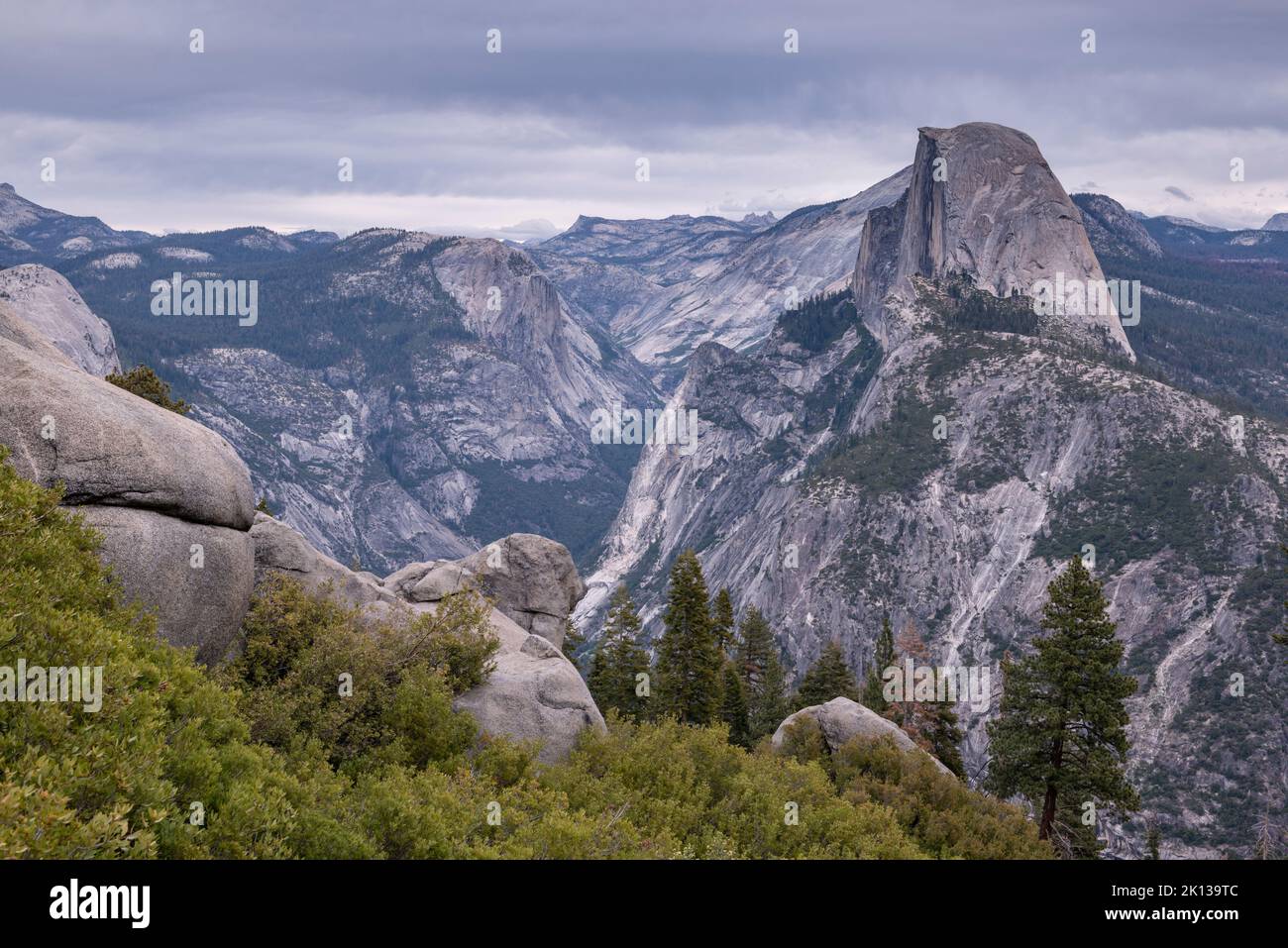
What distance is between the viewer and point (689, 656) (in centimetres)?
5838

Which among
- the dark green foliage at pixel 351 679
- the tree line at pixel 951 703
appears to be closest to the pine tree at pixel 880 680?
the tree line at pixel 951 703

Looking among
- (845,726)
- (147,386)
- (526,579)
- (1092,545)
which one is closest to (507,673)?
(845,726)

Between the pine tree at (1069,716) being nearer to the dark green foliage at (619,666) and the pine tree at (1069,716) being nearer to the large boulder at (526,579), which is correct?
the dark green foliage at (619,666)

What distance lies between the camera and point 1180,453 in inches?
6693

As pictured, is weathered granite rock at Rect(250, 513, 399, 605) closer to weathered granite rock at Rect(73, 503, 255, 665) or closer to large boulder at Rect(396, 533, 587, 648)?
weathered granite rock at Rect(73, 503, 255, 665)

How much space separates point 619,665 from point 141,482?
4341cm

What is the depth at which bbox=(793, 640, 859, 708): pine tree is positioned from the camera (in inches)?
2571

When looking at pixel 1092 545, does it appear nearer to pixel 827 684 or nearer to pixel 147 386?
pixel 827 684

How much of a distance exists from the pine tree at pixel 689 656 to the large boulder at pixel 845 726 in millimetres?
14682

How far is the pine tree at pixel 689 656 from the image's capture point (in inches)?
2272

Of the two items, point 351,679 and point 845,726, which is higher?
point 351,679
